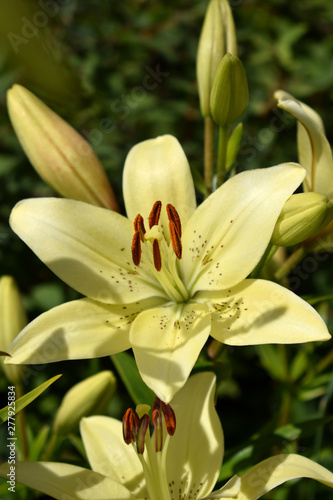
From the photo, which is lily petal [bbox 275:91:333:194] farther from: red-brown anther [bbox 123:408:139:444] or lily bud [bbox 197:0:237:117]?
red-brown anther [bbox 123:408:139:444]

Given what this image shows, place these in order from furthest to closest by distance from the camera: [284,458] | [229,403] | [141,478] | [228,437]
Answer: [229,403], [228,437], [141,478], [284,458]

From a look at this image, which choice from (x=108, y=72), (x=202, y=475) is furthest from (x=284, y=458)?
(x=108, y=72)

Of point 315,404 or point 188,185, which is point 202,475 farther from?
point 315,404

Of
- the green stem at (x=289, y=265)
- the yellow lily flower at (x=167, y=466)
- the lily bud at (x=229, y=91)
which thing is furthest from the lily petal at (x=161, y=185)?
the yellow lily flower at (x=167, y=466)

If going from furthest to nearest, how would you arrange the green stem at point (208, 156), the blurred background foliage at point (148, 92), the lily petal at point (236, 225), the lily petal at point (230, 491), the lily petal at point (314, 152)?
the blurred background foliage at point (148, 92) → the green stem at point (208, 156) → the lily petal at point (314, 152) → the lily petal at point (236, 225) → the lily petal at point (230, 491)

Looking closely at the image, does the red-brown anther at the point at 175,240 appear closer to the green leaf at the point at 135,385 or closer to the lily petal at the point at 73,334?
the lily petal at the point at 73,334

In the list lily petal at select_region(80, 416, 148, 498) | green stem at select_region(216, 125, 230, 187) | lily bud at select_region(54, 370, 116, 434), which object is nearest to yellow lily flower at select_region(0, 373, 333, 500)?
lily petal at select_region(80, 416, 148, 498)
